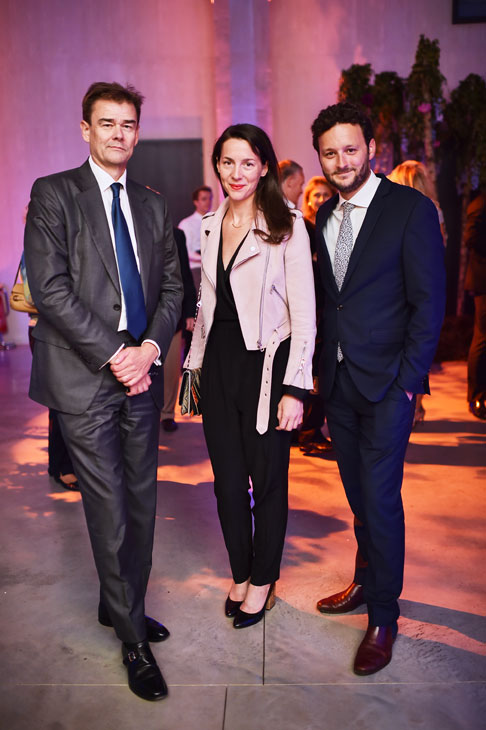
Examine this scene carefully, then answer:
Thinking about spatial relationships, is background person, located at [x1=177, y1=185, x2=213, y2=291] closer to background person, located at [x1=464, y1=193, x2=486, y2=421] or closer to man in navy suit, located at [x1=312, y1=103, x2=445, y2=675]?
background person, located at [x1=464, y1=193, x2=486, y2=421]

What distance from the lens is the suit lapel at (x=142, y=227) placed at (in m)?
2.46

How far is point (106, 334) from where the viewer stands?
2.32 meters

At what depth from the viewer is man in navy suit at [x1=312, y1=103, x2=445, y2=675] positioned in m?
2.33

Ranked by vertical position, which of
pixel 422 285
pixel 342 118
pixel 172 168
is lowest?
pixel 422 285

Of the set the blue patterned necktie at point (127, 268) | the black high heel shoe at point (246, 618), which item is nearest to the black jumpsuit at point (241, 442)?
the black high heel shoe at point (246, 618)

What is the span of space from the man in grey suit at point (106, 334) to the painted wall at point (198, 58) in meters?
7.12

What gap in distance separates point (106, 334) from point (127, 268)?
0.24 m

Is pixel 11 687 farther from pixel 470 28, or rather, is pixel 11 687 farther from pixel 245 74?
pixel 470 28

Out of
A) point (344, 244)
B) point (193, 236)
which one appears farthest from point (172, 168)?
point (344, 244)

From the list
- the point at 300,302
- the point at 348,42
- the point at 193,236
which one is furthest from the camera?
the point at 348,42

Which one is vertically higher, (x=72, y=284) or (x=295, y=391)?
(x=72, y=284)

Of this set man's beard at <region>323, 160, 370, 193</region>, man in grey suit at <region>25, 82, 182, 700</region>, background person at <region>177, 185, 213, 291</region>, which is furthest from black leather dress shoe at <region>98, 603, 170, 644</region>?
background person at <region>177, 185, 213, 291</region>

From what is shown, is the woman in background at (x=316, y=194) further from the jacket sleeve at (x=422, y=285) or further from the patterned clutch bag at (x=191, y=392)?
the jacket sleeve at (x=422, y=285)

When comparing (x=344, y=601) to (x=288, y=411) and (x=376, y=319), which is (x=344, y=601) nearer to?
(x=288, y=411)
